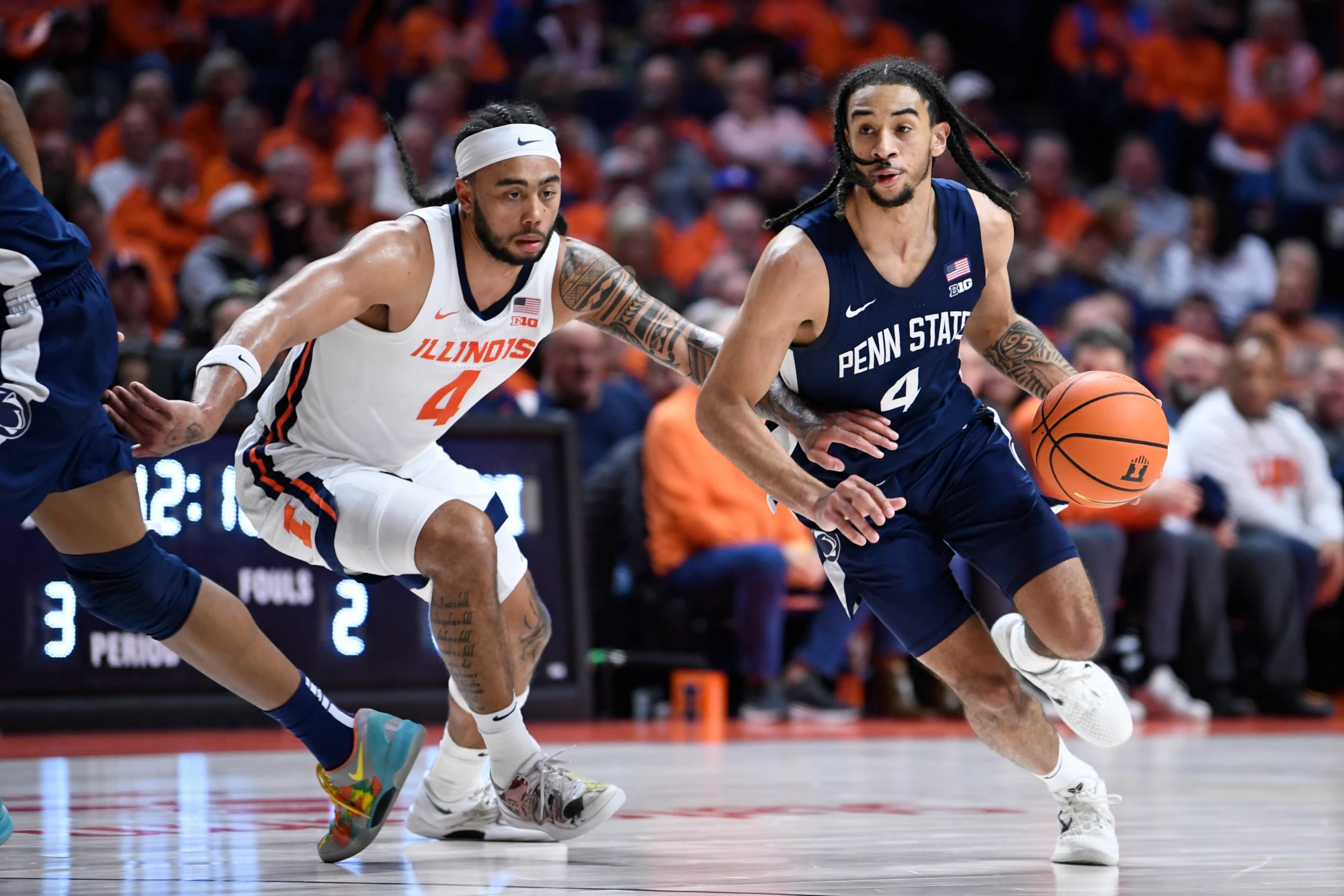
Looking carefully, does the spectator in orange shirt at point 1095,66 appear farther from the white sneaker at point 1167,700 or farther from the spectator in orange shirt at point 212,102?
the spectator in orange shirt at point 212,102

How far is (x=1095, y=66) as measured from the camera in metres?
14.5

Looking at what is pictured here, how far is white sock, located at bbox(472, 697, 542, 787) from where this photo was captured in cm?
400

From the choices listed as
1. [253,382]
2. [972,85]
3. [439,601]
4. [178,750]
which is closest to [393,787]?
[439,601]

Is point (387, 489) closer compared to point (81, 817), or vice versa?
point (387, 489)

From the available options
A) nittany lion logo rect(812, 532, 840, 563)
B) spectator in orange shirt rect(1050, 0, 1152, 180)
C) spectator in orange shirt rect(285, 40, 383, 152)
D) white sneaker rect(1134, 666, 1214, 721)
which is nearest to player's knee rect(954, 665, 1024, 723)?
nittany lion logo rect(812, 532, 840, 563)

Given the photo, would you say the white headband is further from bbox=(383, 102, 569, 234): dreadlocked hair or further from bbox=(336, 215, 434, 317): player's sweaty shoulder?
bbox=(336, 215, 434, 317): player's sweaty shoulder

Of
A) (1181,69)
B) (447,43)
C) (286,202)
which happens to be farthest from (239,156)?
(1181,69)

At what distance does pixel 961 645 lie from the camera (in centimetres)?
407

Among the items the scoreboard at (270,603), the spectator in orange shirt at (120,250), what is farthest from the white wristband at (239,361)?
the spectator in orange shirt at (120,250)

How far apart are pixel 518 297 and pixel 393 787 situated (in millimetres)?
1278

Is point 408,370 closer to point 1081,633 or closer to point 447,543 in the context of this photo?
point 447,543

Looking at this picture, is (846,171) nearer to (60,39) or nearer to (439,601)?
(439,601)

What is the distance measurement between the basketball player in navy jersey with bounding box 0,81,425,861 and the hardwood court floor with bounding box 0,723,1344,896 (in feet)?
0.80

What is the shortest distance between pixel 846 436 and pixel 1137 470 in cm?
74
